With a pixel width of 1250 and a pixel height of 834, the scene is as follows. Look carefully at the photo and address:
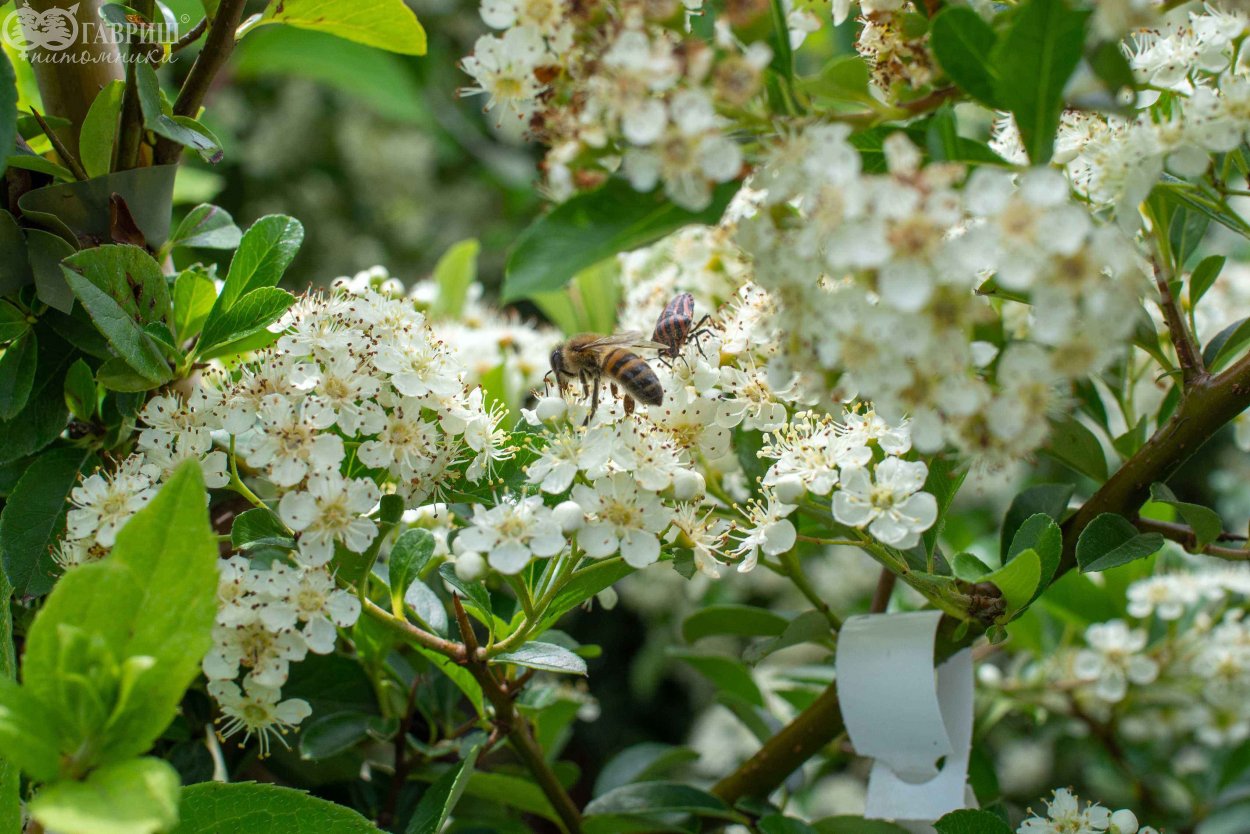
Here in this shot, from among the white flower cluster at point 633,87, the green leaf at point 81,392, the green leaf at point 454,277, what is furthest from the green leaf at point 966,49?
the green leaf at point 454,277

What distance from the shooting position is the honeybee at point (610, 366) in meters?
0.96

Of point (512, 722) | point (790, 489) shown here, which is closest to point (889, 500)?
point (790, 489)

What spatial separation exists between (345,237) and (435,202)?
0.29m

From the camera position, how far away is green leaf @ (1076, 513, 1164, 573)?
0.88m

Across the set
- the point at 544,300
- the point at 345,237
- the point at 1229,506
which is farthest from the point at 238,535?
the point at 345,237

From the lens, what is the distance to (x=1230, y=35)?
0.85 metres

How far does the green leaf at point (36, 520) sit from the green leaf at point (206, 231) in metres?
0.23

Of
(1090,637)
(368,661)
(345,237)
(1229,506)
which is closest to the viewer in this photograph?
(368,661)

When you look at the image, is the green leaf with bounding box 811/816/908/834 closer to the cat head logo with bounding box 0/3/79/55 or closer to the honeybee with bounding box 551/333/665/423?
the honeybee with bounding box 551/333/665/423

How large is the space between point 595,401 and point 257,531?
1.01ft

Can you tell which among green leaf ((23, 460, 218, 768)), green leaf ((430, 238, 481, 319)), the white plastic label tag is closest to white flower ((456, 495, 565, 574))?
green leaf ((23, 460, 218, 768))

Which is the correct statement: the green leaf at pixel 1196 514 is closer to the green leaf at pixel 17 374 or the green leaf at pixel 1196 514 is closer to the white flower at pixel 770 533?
the white flower at pixel 770 533

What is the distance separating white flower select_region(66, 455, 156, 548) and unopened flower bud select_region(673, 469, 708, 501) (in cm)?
42

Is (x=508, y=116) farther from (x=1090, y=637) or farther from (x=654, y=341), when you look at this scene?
(x=1090, y=637)
